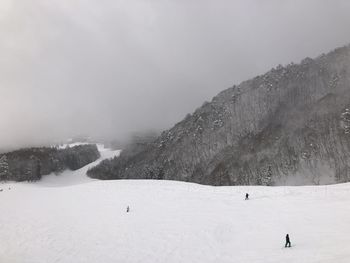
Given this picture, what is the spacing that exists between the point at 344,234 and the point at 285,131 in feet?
382

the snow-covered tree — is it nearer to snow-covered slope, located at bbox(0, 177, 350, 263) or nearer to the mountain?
the mountain

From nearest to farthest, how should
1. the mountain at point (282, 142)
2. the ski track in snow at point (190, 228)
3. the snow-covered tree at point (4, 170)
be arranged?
the ski track in snow at point (190, 228)
the mountain at point (282, 142)
the snow-covered tree at point (4, 170)

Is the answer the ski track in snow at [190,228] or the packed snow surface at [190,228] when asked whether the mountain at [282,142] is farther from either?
the ski track in snow at [190,228]

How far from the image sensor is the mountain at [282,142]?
111 metres

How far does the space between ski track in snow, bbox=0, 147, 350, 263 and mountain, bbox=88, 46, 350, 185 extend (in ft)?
181

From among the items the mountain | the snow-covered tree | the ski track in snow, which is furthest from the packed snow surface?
the snow-covered tree

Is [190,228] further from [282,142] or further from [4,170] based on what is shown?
[4,170]

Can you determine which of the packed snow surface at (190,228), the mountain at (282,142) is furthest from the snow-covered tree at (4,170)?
the packed snow surface at (190,228)

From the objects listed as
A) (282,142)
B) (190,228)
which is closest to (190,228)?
(190,228)

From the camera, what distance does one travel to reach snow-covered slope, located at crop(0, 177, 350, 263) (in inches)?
1300

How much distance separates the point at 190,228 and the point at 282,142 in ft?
329

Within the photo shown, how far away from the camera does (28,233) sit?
47000 mm

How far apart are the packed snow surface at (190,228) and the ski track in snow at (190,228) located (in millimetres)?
93

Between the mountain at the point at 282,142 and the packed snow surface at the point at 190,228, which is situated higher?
the mountain at the point at 282,142
